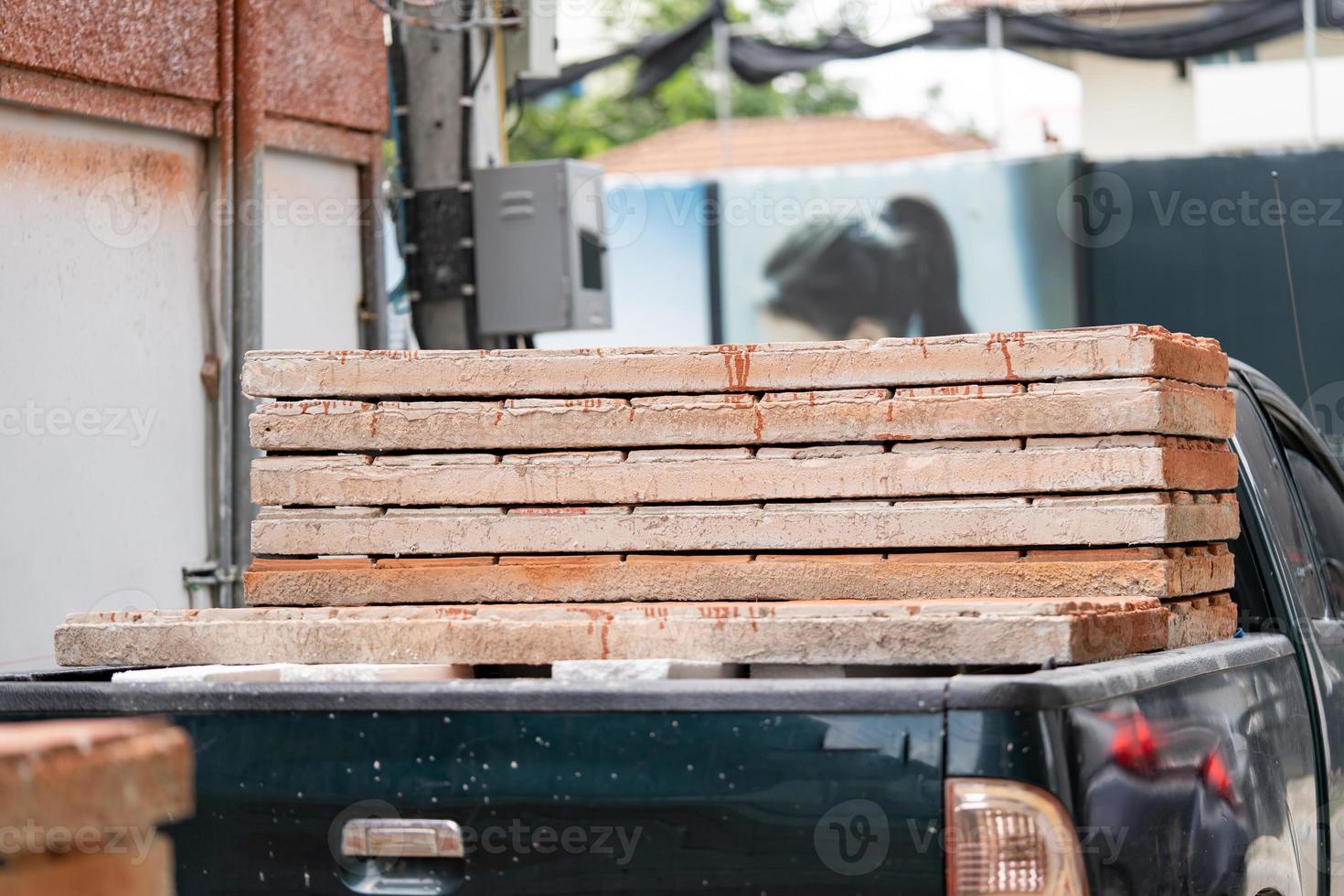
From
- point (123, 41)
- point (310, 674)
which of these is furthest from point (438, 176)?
point (310, 674)

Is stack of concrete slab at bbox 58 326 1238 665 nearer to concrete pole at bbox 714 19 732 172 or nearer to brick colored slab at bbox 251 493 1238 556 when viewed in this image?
brick colored slab at bbox 251 493 1238 556

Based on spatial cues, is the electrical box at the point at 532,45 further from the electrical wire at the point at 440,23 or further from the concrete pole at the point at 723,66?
the concrete pole at the point at 723,66

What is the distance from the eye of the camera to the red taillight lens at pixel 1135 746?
2.57 m

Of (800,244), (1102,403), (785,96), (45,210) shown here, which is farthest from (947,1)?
(785,96)

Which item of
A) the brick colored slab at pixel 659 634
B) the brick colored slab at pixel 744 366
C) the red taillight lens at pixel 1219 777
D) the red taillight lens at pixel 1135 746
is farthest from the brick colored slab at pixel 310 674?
the red taillight lens at pixel 1219 777

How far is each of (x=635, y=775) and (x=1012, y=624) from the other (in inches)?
25.4

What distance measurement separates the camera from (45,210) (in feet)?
19.0

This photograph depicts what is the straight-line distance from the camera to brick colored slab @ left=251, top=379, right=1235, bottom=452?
3223 mm

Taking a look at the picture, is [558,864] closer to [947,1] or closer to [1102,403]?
[1102,403]

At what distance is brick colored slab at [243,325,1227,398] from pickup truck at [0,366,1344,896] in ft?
2.02

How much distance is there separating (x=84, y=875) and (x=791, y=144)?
100 ft

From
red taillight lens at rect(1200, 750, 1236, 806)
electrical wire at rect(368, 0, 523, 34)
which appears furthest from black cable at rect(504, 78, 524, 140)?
red taillight lens at rect(1200, 750, 1236, 806)

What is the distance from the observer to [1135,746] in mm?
2611

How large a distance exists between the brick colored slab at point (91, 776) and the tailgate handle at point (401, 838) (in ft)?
3.58
